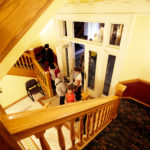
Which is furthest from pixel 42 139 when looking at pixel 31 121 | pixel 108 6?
pixel 108 6

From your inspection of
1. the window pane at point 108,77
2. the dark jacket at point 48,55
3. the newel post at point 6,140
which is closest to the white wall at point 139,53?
the window pane at point 108,77

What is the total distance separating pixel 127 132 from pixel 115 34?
2.24 meters

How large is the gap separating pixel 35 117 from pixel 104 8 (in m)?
2.46

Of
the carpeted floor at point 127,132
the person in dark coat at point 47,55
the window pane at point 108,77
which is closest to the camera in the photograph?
the carpeted floor at point 127,132

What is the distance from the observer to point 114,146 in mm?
1656

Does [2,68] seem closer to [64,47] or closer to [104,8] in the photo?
[104,8]

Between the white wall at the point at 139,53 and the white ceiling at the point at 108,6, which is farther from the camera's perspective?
the white wall at the point at 139,53

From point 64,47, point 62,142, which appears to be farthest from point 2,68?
point 64,47

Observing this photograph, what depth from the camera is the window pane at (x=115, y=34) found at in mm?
2395

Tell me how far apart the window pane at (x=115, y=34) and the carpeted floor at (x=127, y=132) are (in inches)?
Result: 69.0

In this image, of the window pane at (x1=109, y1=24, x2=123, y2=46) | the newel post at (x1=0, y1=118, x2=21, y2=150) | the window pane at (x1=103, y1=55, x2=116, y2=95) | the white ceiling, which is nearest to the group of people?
the window pane at (x1=103, y1=55, x2=116, y2=95)

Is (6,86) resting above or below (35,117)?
below

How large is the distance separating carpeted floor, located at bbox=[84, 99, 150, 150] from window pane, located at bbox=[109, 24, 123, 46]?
69.0 inches

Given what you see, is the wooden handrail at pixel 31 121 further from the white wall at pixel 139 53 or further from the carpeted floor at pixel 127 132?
the white wall at pixel 139 53
